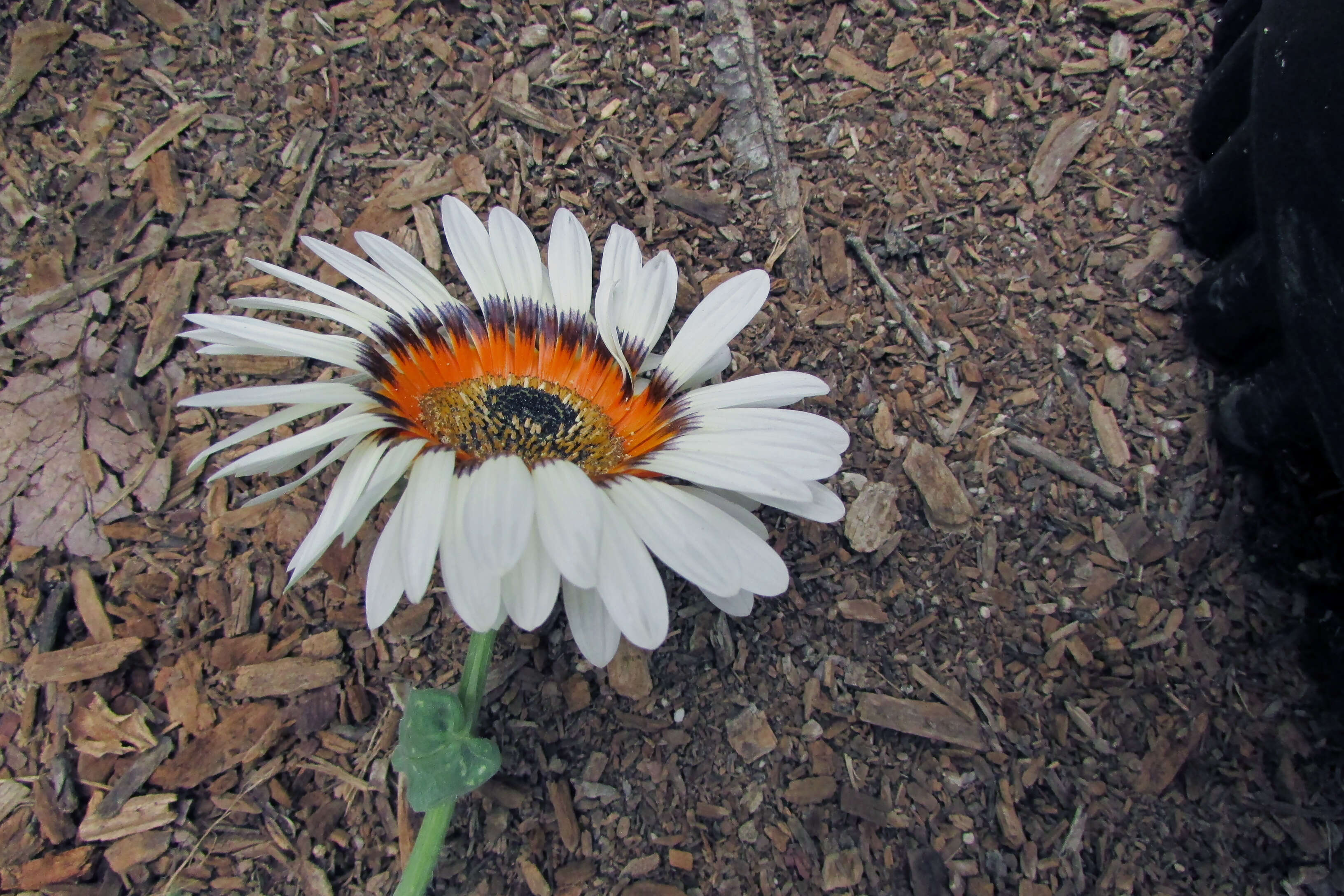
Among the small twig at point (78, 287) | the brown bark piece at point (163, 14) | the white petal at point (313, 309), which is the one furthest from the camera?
the brown bark piece at point (163, 14)

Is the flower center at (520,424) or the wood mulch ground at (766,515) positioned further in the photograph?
the wood mulch ground at (766,515)

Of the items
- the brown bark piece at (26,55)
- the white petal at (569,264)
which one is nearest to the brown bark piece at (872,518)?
the white petal at (569,264)

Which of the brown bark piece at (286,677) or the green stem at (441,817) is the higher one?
the green stem at (441,817)

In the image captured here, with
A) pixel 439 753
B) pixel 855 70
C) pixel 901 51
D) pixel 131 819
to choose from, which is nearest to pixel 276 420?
pixel 439 753

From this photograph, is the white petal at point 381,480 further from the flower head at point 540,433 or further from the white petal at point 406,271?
the white petal at point 406,271

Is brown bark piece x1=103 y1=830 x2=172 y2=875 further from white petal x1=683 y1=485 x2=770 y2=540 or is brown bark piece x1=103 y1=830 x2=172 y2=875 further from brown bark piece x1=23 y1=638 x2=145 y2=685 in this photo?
white petal x1=683 y1=485 x2=770 y2=540

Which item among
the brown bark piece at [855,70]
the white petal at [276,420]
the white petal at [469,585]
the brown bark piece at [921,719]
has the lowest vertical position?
the brown bark piece at [921,719]

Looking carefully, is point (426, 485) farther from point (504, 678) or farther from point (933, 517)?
point (933, 517)
